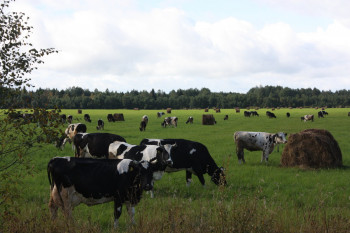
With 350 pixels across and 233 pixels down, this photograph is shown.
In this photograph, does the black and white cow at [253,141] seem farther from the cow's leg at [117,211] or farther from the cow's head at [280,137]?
the cow's leg at [117,211]

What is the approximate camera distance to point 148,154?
9.84 metres

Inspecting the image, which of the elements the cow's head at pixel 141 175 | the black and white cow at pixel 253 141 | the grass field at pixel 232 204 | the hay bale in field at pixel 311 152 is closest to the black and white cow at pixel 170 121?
the grass field at pixel 232 204

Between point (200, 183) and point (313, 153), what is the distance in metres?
5.51

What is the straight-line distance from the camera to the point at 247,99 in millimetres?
164000

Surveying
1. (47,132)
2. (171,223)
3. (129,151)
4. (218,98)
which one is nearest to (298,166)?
(129,151)

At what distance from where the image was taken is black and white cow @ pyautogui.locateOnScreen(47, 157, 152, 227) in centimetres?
646

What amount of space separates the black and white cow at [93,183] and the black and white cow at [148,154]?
7.93 ft

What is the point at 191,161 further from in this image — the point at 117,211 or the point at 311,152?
the point at 311,152

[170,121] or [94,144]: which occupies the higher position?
[94,144]

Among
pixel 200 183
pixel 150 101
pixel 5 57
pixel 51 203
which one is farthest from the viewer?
pixel 150 101

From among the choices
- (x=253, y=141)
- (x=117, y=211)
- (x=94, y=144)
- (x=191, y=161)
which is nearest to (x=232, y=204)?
(x=117, y=211)

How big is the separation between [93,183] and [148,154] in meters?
3.45

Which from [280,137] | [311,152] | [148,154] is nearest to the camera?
[148,154]

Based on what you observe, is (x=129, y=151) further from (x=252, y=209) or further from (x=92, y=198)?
(x=252, y=209)
